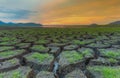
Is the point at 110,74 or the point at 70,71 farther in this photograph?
the point at 70,71

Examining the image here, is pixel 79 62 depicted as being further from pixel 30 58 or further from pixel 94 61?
pixel 30 58

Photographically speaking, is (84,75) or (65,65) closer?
(84,75)

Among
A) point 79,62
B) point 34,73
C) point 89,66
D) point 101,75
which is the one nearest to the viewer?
point 101,75

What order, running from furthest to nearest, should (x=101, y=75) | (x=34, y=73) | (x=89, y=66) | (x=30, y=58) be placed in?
(x=30, y=58)
(x=89, y=66)
(x=34, y=73)
(x=101, y=75)

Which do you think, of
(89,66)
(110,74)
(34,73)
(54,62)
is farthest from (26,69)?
(110,74)

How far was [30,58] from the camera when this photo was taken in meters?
2.63

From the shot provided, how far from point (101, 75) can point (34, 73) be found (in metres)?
0.84

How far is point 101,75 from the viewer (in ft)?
6.36

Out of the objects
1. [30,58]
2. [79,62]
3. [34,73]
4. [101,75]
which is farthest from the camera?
[30,58]

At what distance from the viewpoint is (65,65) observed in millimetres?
2311

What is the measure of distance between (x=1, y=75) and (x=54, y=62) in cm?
80

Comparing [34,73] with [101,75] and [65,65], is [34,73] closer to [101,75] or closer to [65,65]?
[65,65]

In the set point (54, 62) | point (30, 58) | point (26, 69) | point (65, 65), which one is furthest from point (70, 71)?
point (30, 58)

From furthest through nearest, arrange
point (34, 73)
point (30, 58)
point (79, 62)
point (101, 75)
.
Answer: point (30, 58) < point (79, 62) < point (34, 73) < point (101, 75)
